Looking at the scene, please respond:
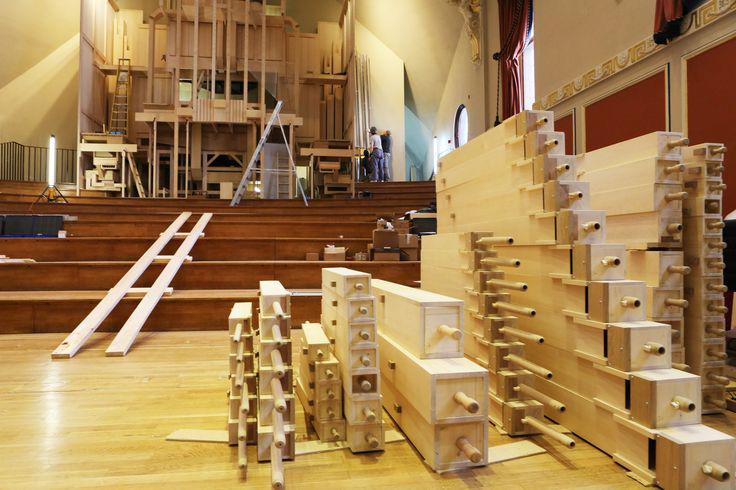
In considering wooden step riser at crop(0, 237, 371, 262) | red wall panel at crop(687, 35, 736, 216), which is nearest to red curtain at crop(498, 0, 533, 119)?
red wall panel at crop(687, 35, 736, 216)

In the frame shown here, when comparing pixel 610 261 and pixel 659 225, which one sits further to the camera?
pixel 659 225

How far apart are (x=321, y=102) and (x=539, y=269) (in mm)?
7619

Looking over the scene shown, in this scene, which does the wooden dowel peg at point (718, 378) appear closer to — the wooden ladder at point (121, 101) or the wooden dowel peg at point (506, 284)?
the wooden dowel peg at point (506, 284)

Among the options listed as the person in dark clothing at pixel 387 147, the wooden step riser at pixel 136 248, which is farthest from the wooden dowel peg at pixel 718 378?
the person in dark clothing at pixel 387 147

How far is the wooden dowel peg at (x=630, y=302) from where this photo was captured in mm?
1102

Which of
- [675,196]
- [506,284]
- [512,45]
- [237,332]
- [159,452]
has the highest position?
[512,45]

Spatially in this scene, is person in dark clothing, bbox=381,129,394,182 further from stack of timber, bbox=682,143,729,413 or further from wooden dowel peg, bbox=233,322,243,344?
wooden dowel peg, bbox=233,322,243,344

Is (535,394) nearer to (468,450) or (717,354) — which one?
(468,450)

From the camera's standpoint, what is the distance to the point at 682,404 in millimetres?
966

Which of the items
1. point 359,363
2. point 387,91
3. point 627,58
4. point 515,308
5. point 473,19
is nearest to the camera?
point 359,363

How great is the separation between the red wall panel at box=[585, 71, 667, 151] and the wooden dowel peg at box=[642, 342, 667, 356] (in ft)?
9.76

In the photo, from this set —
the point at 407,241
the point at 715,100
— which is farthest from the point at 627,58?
the point at 407,241

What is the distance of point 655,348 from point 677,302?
375 mm

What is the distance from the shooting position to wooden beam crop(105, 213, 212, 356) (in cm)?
206
